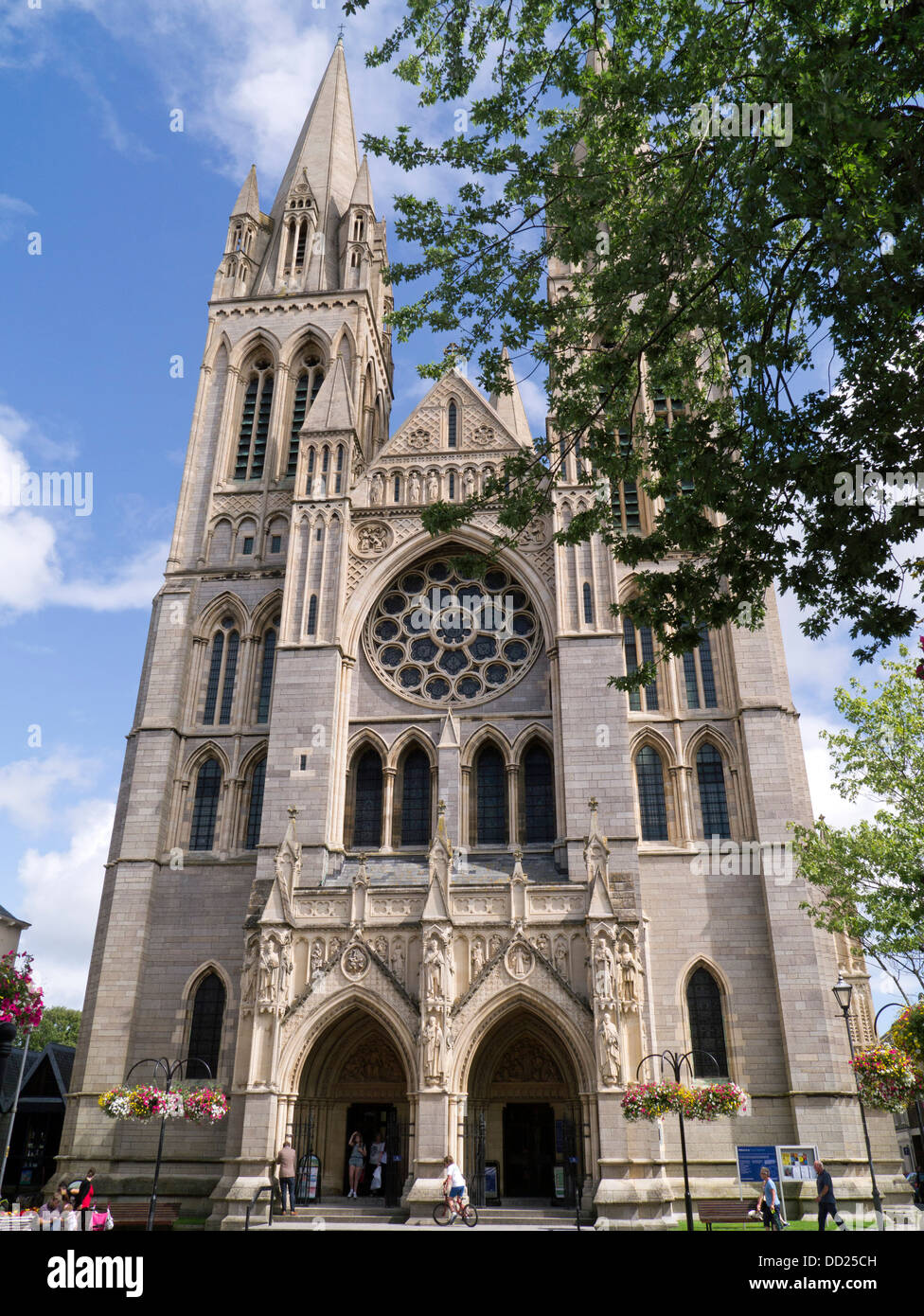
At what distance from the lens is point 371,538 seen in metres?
29.1

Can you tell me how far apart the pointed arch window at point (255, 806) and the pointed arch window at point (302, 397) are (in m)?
10.5

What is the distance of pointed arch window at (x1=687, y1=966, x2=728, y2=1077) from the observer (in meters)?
22.5

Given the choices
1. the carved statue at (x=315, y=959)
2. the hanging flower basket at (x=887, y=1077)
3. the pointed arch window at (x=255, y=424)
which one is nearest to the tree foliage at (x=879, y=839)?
the hanging flower basket at (x=887, y=1077)

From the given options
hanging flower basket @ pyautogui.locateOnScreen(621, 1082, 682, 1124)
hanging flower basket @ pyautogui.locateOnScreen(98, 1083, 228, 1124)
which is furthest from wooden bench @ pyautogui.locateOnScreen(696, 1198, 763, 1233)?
hanging flower basket @ pyautogui.locateOnScreen(98, 1083, 228, 1124)

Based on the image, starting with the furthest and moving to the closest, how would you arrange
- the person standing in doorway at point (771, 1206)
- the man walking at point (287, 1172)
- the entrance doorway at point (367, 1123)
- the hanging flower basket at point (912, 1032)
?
the entrance doorway at point (367, 1123) → the man walking at point (287, 1172) → the person standing in doorway at point (771, 1206) → the hanging flower basket at point (912, 1032)

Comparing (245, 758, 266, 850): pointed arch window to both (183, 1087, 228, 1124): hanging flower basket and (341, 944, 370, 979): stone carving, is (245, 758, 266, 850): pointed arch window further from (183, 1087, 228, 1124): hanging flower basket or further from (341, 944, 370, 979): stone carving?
(183, 1087, 228, 1124): hanging flower basket

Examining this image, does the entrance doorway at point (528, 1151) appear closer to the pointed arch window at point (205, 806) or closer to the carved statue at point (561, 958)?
the carved statue at point (561, 958)

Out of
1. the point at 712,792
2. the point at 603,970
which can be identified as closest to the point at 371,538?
the point at 712,792

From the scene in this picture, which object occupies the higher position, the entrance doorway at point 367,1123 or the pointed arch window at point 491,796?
the pointed arch window at point 491,796

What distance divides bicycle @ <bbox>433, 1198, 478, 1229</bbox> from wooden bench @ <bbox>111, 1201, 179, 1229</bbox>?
5.99 m

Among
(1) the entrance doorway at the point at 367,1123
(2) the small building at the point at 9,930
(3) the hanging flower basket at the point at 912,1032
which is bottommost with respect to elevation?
(1) the entrance doorway at the point at 367,1123

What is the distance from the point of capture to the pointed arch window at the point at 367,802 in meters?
26.4

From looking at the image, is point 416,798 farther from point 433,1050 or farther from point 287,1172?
point 287,1172

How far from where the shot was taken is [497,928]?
2172 cm
